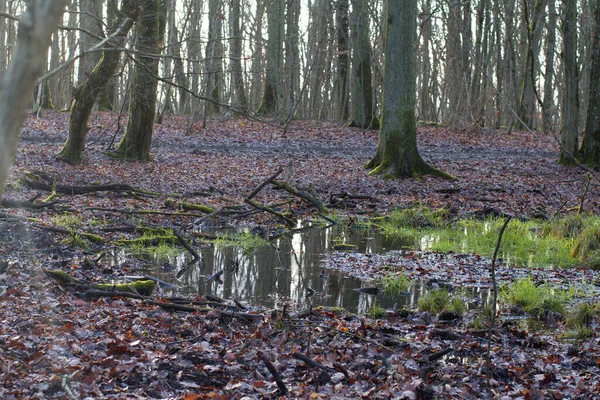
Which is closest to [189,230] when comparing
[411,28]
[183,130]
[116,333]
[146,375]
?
[116,333]

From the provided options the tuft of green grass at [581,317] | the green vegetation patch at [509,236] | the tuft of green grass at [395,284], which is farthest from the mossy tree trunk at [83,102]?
the tuft of green grass at [581,317]

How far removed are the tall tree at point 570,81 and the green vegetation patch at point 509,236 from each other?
288 inches

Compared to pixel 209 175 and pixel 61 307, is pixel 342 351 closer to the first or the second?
pixel 61 307

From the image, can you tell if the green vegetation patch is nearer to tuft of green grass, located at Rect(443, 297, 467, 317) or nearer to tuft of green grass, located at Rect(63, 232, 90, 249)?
tuft of green grass, located at Rect(443, 297, 467, 317)

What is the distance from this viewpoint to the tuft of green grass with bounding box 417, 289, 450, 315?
648 centimetres

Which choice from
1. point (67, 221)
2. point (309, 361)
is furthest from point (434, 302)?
point (67, 221)

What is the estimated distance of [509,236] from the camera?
33.3ft

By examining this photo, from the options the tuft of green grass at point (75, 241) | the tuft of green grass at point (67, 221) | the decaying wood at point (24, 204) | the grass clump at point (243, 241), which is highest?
the decaying wood at point (24, 204)

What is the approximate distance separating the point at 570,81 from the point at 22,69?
63.7 feet

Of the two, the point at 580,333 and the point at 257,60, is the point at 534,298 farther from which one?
the point at 257,60

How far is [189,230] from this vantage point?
10.5 m

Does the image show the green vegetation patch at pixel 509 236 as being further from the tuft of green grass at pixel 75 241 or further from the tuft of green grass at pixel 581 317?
the tuft of green grass at pixel 75 241

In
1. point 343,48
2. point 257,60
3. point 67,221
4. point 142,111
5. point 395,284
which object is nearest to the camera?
point 395,284

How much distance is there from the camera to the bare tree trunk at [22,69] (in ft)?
3.93
